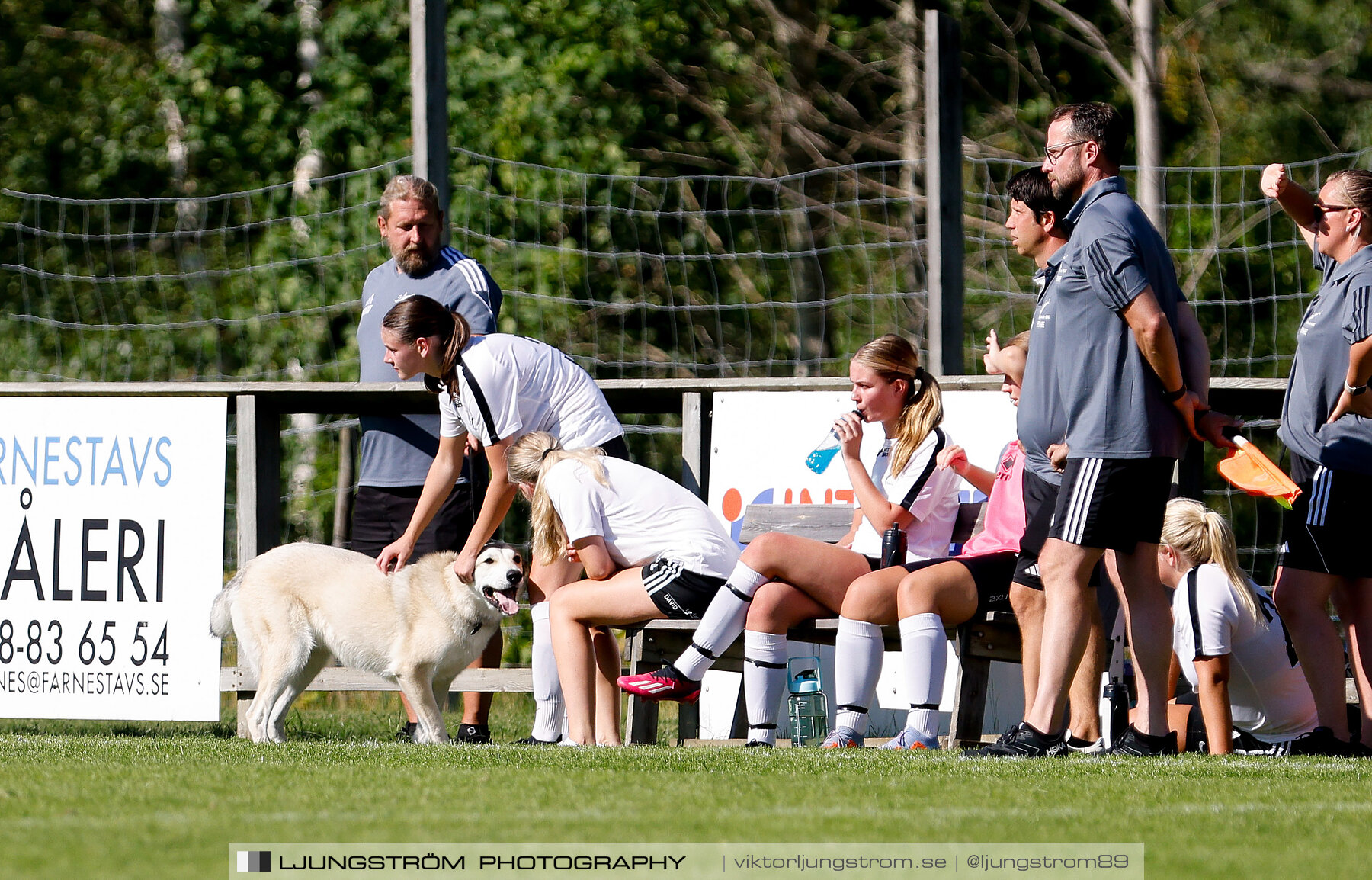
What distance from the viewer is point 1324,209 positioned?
6.27m

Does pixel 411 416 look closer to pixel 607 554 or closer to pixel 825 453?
pixel 607 554

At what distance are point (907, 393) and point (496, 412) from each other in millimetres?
1554

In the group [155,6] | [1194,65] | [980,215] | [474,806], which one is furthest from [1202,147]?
[474,806]

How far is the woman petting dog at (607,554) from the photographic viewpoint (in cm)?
632

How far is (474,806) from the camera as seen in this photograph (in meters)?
4.10

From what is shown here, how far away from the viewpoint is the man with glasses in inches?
210

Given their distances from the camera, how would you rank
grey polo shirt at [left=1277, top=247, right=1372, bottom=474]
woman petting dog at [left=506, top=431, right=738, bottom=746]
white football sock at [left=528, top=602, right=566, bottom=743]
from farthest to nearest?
1. white football sock at [left=528, top=602, right=566, bottom=743]
2. woman petting dog at [left=506, top=431, right=738, bottom=746]
3. grey polo shirt at [left=1277, top=247, right=1372, bottom=474]

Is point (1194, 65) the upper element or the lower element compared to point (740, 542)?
upper

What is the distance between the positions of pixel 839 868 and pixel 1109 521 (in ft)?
7.45

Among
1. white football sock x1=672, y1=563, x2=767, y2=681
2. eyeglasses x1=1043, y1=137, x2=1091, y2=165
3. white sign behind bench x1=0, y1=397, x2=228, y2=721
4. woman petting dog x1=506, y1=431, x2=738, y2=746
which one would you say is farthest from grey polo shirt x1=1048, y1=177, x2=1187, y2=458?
white sign behind bench x1=0, y1=397, x2=228, y2=721

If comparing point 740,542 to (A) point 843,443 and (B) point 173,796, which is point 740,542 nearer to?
(A) point 843,443

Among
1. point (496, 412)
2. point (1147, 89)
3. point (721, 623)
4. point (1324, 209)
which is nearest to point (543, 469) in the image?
point (496, 412)

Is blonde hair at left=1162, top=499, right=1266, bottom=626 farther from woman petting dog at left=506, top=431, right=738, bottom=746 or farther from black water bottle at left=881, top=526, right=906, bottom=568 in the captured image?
woman petting dog at left=506, top=431, right=738, bottom=746

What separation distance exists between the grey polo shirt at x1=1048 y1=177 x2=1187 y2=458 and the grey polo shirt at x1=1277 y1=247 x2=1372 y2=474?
0.82 metres
